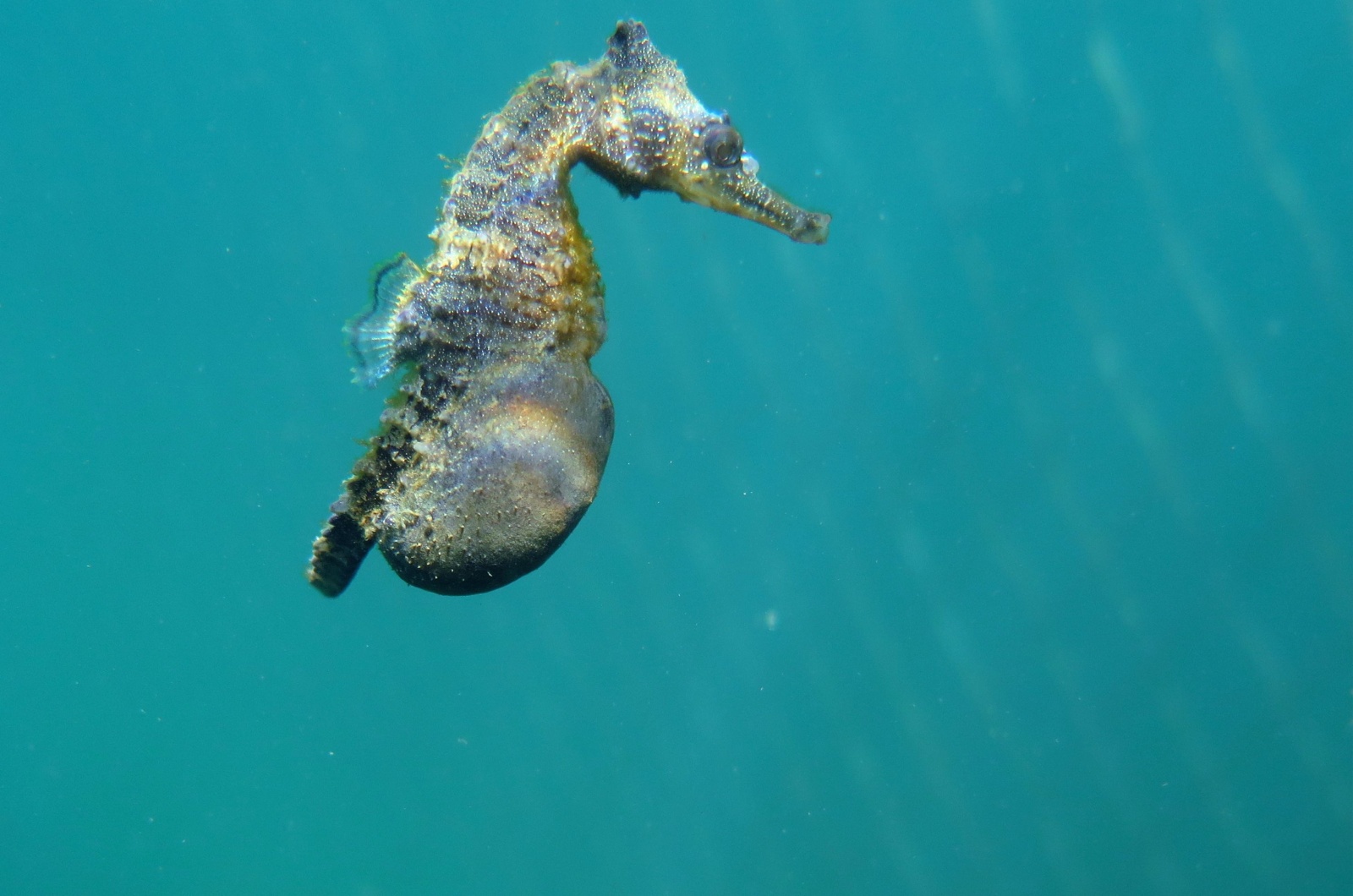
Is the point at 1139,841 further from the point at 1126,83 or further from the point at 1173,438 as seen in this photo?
the point at 1126,83

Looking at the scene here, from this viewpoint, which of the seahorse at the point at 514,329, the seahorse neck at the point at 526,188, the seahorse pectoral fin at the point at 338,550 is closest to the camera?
the seahorse at the point at 514,329

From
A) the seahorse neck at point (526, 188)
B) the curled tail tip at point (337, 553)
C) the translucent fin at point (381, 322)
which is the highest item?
the seahorse neck at point (526, 188)

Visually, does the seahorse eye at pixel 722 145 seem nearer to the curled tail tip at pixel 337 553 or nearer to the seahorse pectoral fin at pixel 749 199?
the seahorse pectoral fin at pixel 749 199

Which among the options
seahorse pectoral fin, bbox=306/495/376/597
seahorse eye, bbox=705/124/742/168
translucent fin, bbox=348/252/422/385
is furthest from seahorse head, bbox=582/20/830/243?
seahorse pectoral fin, bbox=306/495/376/597

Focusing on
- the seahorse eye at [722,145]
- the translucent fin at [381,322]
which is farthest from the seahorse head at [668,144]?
the translucent fin at [381,322]

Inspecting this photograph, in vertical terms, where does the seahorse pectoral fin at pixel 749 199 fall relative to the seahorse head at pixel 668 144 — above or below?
below
